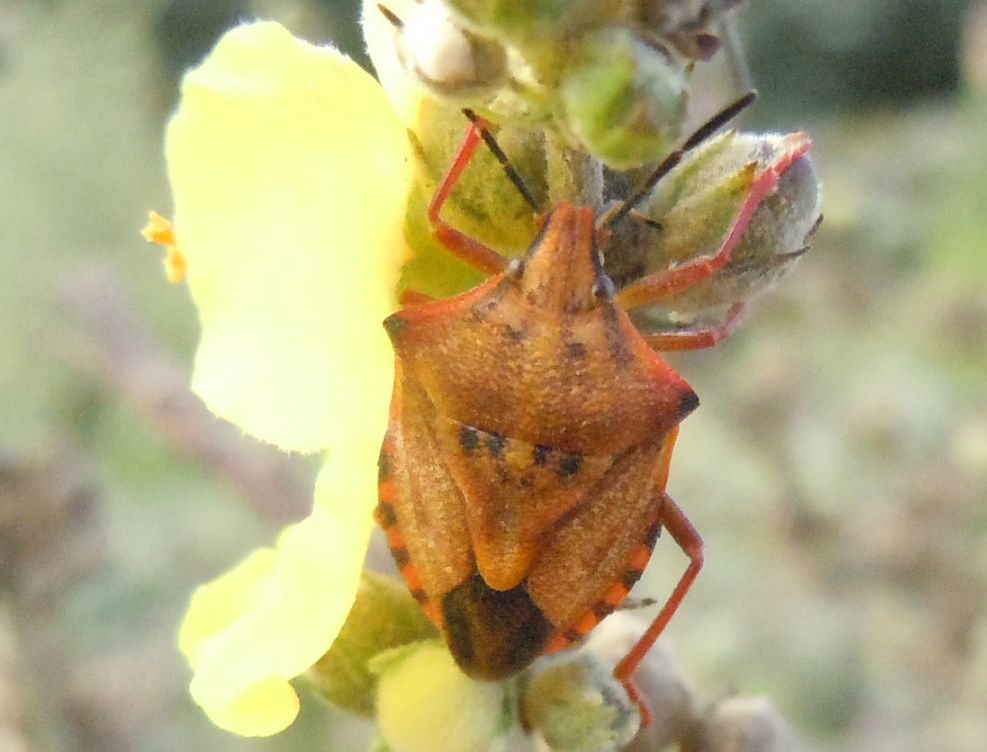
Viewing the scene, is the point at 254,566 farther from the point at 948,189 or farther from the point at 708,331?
the point at 948,189

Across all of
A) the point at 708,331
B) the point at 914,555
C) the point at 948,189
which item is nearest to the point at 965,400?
the point at 914,555

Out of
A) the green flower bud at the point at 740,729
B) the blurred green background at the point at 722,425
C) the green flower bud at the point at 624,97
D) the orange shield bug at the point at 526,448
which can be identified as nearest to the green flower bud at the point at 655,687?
the green flower bud at the point at 740,729

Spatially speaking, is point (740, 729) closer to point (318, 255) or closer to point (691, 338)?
point (691, 338)

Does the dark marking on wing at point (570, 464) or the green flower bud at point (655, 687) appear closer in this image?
the dark marking on wing at point (570, 464)

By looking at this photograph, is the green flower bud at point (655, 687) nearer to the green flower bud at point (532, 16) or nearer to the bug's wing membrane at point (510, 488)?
the bug's wing membrane at point (510, 488)

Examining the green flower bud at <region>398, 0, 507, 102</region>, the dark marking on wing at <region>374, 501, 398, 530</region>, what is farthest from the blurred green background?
the green flower bud at <region>398, 0, 507, 102</region>

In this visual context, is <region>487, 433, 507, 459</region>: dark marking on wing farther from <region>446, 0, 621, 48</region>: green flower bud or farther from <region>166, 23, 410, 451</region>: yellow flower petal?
<region>446, 0, 621, 48</region>: green flower bud
